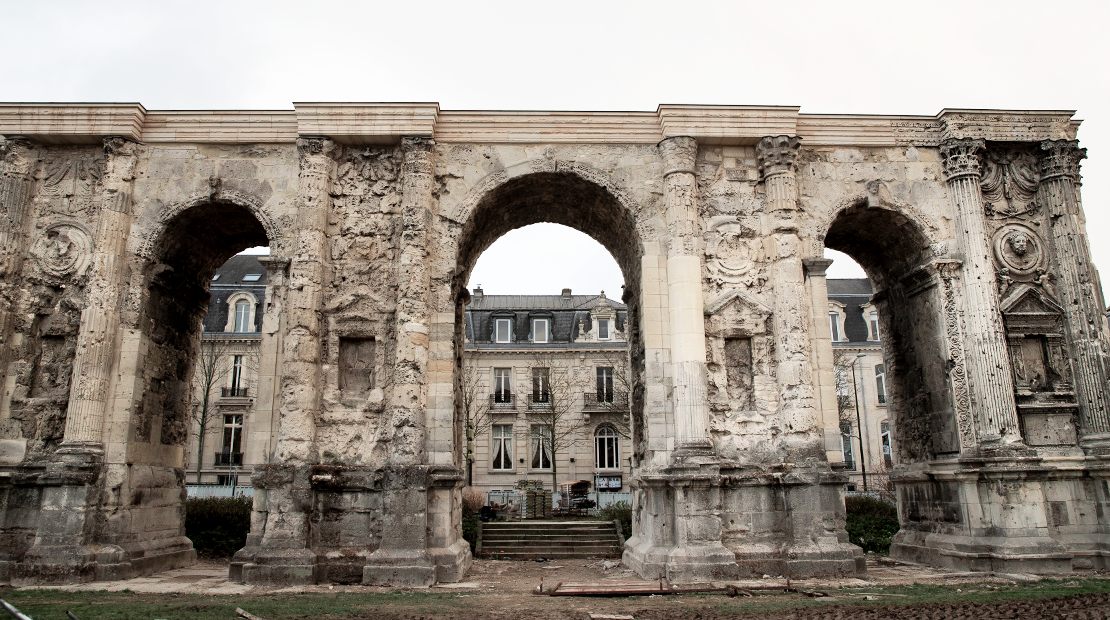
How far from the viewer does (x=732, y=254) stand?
13016mm

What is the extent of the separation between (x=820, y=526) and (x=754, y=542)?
3.27ft

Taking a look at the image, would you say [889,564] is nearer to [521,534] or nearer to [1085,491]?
[1085,491]

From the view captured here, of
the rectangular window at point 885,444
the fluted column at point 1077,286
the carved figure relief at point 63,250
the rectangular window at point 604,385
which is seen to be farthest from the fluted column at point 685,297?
the rectangular window at point 885,444

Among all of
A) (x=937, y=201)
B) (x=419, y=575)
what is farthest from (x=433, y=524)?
(x=937, y=201)

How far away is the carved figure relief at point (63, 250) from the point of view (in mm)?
12953

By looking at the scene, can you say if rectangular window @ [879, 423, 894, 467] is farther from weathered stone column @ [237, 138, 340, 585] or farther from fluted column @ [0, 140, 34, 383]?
fluted column @ [0, 140, 34, 383]

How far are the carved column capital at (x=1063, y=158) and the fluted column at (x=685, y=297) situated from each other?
6345 millimetres

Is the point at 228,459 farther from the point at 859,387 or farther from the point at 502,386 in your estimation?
the point at 859,387

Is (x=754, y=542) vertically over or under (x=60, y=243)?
under

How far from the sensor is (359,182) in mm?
13156

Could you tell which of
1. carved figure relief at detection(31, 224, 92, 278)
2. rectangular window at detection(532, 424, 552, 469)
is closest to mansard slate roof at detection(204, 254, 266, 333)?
rectangular window at detection(532, 424, 552, 469)

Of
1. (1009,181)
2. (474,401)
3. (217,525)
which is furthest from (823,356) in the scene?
(474,401)

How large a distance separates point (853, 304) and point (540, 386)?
14512 millimetres

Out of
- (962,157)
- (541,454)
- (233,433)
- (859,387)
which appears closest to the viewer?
(962,157)
